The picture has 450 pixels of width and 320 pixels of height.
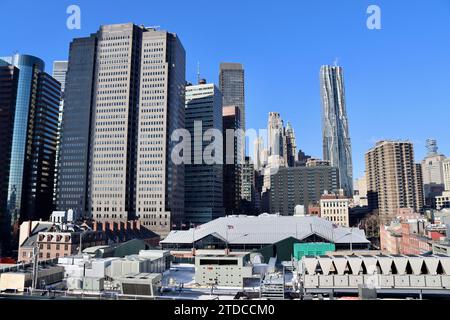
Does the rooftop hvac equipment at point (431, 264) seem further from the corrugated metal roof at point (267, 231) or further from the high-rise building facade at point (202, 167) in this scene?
the high-rise building facade at point (202, 167)

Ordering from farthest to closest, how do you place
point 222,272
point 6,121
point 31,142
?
1. point 31,142
2. point 6,121
3. point 222,272

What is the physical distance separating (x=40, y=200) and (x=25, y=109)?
23692 mm

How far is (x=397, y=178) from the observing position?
11750cm

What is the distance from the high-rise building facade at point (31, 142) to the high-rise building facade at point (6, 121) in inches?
19.1

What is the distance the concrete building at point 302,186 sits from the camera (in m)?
133

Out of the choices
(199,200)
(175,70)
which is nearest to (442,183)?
(199,200)

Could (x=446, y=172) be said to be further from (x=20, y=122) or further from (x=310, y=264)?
(x=20, y=122)

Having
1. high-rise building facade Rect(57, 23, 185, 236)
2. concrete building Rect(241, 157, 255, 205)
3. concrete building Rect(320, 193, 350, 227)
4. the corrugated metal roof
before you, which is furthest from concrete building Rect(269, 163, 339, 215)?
the corrugated metal roof

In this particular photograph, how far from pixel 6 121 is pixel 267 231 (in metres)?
73.9

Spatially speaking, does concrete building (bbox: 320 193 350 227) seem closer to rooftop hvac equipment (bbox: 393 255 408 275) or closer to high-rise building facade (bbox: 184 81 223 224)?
high-rise building facade (bbox: 184 81 223 224)

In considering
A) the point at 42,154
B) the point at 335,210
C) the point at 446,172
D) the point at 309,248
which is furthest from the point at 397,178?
the point at 42,154

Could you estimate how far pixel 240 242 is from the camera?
45281 mm

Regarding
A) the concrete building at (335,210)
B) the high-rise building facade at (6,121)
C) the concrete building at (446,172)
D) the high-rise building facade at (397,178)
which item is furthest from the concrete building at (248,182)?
the high-rise building facade at (6,121)

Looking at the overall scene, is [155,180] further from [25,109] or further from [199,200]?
[25,109]
